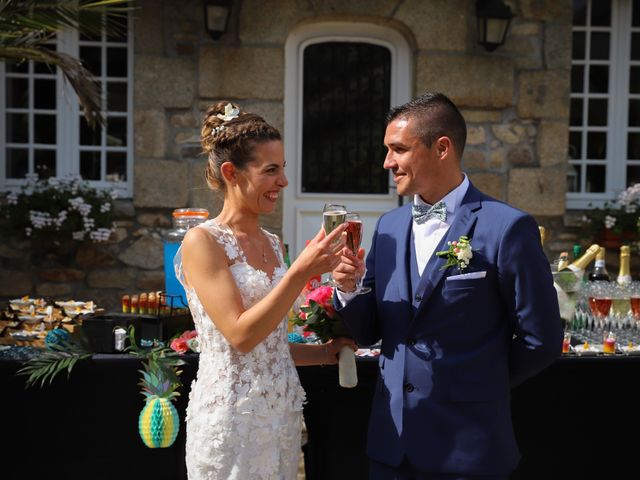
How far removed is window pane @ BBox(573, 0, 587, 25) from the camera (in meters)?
7.84

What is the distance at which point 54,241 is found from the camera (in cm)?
711

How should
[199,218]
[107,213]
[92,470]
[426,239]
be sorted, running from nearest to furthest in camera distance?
[426,239]
[92,470]
[199,218]
[107,213]

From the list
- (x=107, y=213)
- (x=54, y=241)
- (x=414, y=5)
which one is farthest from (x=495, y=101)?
(x=54, y=241)

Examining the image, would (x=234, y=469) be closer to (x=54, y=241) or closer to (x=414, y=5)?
(x=54, y=241)

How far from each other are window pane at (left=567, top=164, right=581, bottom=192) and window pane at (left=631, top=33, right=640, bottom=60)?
124cm

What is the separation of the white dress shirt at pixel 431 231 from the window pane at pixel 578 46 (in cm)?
599

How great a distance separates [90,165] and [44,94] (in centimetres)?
80

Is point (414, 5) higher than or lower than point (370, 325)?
higher

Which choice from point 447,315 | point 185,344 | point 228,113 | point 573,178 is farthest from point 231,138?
point 573,178

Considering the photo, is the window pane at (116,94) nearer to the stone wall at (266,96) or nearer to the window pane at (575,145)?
the stone wall at (266,96)

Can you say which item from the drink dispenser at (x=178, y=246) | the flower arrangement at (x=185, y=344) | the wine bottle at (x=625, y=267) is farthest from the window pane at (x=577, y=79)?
the flower arrangement at (x=185, y=344)

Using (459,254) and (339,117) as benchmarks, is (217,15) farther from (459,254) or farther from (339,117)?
(459,254)

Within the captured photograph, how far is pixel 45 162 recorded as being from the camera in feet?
24.6

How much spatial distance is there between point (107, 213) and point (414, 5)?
338 centimetres
